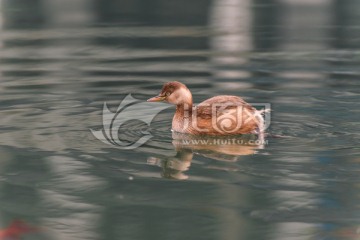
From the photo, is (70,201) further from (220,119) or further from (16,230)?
(220,119)

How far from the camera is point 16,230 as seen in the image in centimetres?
740

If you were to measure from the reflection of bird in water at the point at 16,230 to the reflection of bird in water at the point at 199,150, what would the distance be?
1873 millimetres

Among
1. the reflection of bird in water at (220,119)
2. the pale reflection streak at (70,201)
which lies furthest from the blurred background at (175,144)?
the reflection of bird in water at (220,119)

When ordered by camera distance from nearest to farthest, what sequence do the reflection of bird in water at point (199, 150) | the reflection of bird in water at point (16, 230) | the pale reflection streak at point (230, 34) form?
the reflection of bird in water at point (16, 230), the reflection of bird in water at point (199, 150), the pale reflection streak at point (230, 34)

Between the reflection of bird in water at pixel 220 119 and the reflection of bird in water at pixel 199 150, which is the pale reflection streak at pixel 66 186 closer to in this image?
the reflection of bird in water at pixel 199 150

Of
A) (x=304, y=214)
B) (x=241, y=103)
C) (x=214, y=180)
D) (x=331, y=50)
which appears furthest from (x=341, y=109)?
(x=331, y=50)

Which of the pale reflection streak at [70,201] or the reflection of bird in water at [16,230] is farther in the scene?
the pale reflection streak at [70,201]

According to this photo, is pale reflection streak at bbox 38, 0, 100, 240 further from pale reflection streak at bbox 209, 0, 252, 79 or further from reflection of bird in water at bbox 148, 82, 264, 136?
pale reflection streak at bbox 209, 0, 252, 79

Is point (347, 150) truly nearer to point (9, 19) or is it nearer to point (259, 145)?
point (259, 145)

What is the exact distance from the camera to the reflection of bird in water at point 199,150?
931 centimetres

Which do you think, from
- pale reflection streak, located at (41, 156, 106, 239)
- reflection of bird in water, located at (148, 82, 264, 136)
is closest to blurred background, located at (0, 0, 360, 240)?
pale reflection streak, located at (41, 156, 106, 239)

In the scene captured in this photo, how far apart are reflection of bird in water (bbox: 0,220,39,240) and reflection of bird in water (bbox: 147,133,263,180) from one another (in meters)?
1.87

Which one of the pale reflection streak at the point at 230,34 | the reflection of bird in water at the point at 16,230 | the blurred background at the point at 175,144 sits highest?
the pale reflection streak at the point at 230,34

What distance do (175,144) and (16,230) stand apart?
3.13m
